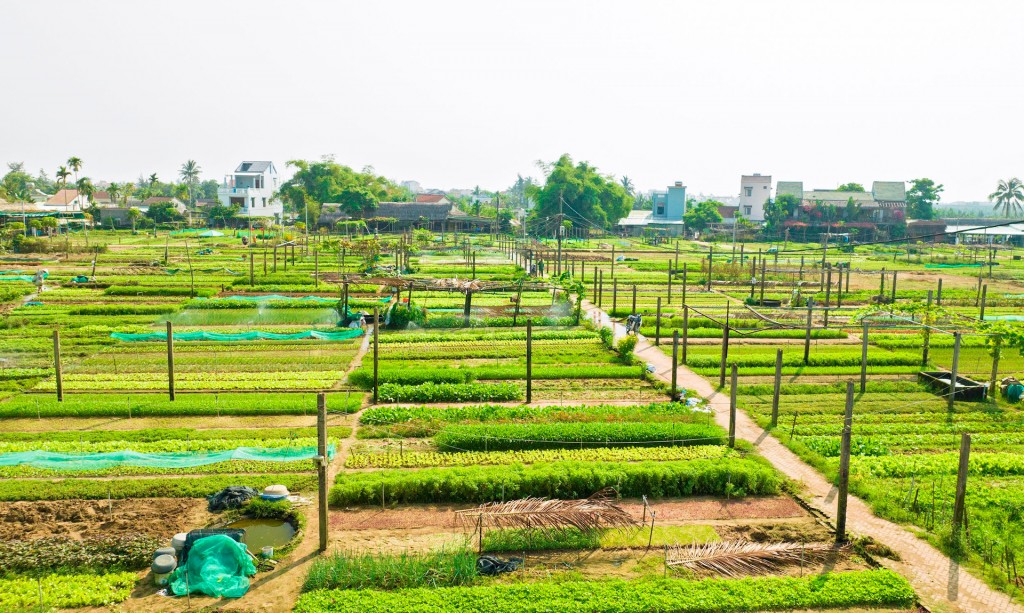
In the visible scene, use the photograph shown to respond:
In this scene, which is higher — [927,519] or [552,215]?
[552,215]

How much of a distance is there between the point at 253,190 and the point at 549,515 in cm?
10773

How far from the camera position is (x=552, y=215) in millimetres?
93250

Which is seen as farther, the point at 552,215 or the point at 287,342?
the point at 552,215

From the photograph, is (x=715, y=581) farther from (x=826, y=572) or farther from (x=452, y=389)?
(x=452, y=389)

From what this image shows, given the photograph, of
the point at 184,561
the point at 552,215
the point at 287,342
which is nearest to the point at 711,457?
the point at 184,561

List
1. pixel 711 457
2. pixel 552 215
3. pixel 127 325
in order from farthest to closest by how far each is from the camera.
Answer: pixel 552 215
pixel 127 325
pixel 711 457

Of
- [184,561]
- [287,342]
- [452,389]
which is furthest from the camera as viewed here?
[287,342]

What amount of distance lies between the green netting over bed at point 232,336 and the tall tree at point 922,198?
94459 millimetres

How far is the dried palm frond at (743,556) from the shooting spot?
43.1ft

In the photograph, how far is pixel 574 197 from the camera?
96.3m

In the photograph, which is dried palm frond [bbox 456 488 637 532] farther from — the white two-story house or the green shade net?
the white two-story house

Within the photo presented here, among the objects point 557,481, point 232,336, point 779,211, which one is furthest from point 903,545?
point 779,211

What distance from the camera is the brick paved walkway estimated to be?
12.3 meters

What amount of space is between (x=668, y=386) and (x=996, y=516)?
34.6 ft
